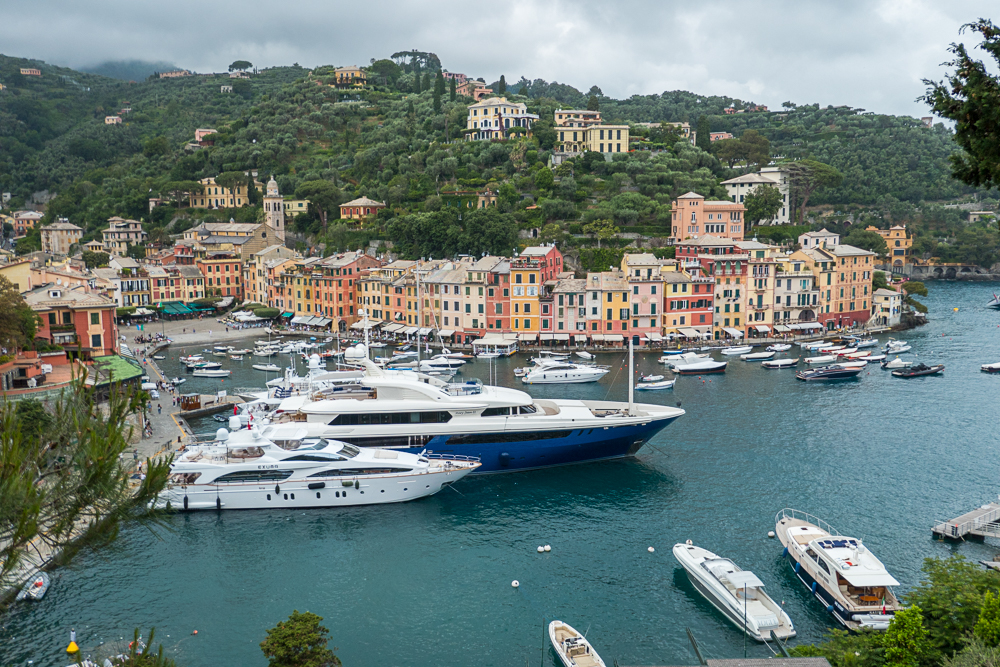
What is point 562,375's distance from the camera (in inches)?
2121

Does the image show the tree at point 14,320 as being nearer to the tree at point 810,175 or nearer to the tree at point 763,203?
the tree at point 763,203

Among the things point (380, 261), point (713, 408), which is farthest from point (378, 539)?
point (380, 261)

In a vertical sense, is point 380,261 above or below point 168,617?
above

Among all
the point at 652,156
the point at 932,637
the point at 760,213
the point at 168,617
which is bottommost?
the point at 168,617

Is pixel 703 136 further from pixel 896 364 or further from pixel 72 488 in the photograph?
pixel 72 488

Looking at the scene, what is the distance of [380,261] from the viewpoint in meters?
82.3

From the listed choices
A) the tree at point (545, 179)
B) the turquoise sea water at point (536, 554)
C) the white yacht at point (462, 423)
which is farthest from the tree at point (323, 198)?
the white yacht at point (462, 423)

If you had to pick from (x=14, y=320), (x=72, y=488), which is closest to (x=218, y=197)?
(x=14, y=320)

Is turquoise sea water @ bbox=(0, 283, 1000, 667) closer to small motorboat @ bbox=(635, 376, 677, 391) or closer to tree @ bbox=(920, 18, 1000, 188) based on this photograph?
small motorboat @ bbox=(635, 376, 677, 391)

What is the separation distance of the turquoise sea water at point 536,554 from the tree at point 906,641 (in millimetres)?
6456

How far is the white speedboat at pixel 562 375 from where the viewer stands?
53.7m

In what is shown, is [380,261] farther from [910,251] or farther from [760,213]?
[910,251]

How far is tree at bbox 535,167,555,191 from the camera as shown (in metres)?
89.3

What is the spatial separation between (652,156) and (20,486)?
9262 cm
